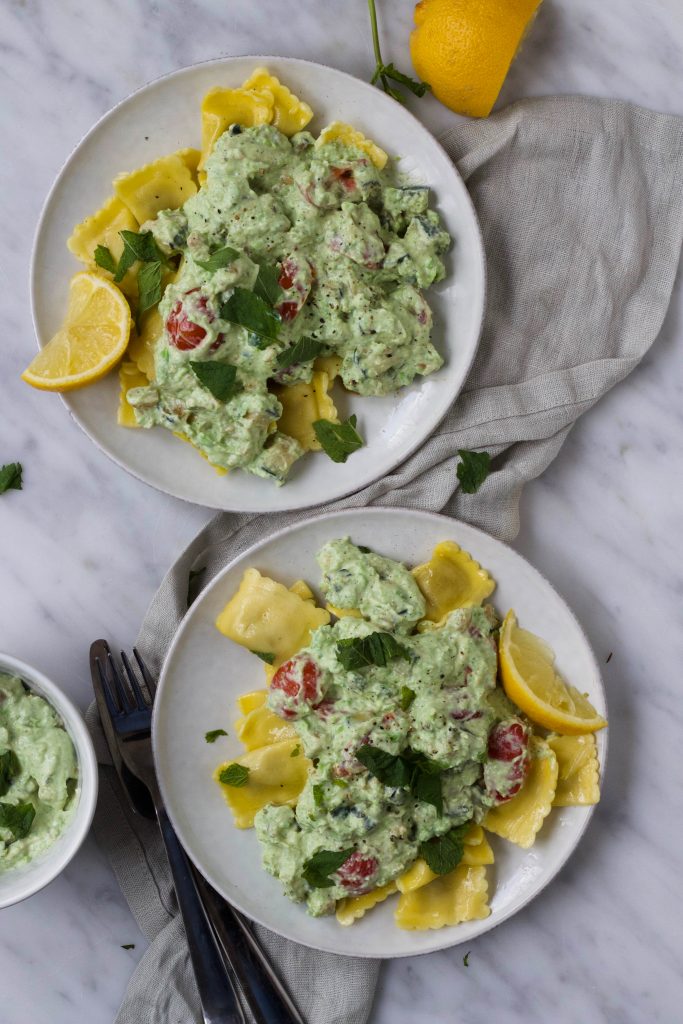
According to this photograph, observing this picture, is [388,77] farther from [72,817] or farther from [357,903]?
[357,903]

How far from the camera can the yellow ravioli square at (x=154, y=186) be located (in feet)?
9.41

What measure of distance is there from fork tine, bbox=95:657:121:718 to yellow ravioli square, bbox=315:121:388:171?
5.82 ft

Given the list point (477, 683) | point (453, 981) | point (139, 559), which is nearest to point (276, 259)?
point (139, 559)

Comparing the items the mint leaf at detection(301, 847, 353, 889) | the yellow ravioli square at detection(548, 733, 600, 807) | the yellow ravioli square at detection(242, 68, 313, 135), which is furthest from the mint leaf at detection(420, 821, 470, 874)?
the yellow ravioli square at detection(242, 68, 313, 135)

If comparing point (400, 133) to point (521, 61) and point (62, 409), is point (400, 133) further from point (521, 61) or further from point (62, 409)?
point (62, 409)

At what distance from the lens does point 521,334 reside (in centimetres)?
321

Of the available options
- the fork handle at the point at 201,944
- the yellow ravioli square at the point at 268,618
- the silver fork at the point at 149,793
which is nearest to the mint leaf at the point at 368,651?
the yellow ravioli square at the point at 268,618

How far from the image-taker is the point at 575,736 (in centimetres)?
302

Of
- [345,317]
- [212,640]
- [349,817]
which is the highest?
[345,317]

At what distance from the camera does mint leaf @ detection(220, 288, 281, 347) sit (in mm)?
2715

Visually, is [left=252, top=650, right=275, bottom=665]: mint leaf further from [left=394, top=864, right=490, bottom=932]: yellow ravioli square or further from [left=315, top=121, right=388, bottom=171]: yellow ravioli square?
[left=315, top=121, right=388, bottom=171]: yellow ravioli square

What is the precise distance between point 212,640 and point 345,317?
43.0 inches

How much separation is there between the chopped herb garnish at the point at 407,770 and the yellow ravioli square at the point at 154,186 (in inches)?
68.2

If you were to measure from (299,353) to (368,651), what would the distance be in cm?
91
